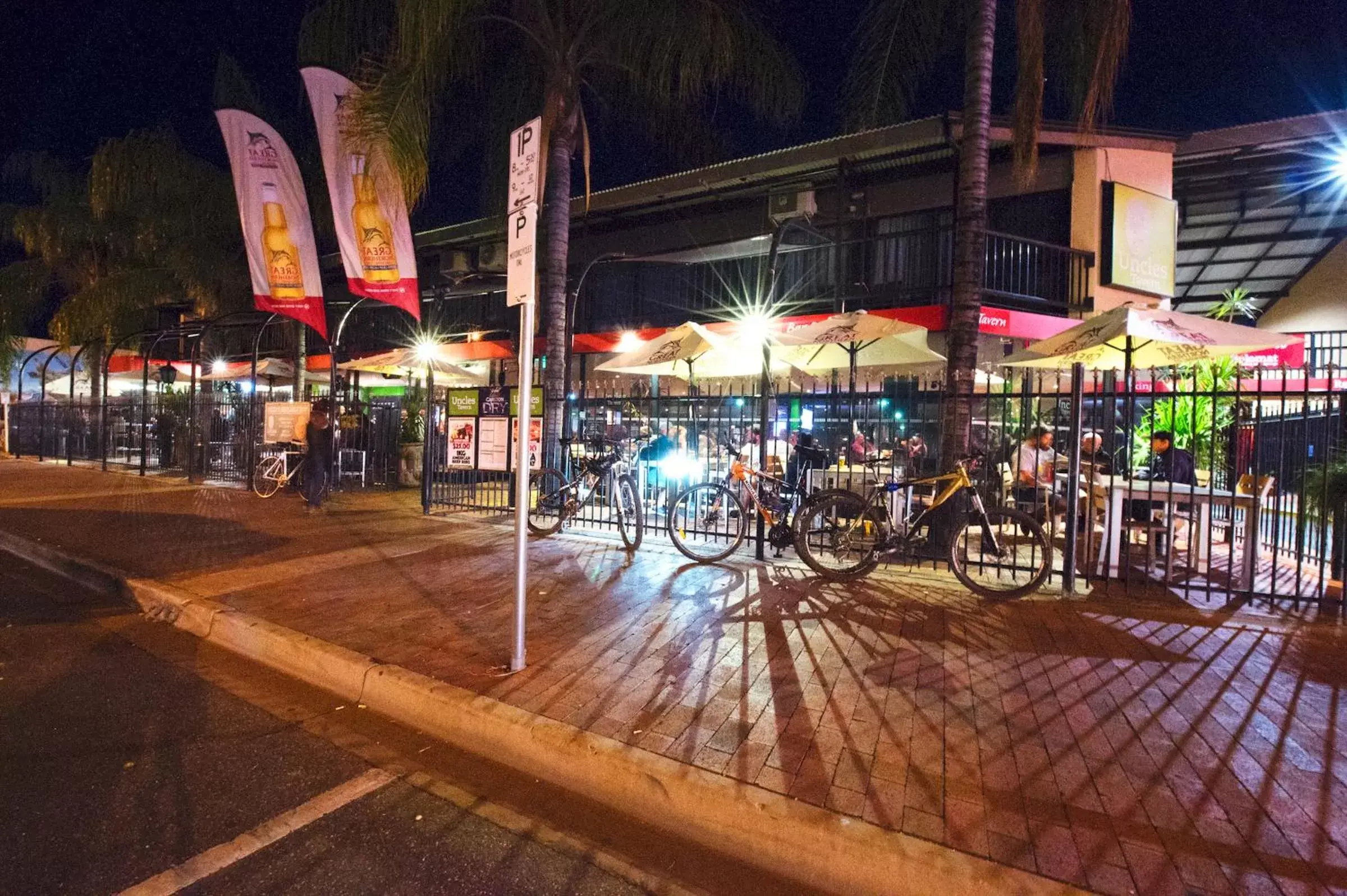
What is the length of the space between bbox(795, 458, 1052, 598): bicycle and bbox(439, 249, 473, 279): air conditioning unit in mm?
14102

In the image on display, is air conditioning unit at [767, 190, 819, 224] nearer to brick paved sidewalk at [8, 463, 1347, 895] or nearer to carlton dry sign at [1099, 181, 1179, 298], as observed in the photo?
carlton dry sign at [1099, 181, 1179, 298]

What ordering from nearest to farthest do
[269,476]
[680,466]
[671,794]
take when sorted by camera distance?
[671,794]
[680,466]
[269,476]

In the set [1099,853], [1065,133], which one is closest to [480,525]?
[1099,853]

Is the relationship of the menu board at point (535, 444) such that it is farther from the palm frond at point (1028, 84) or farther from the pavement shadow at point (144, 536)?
the palm frond at point (1028, 84)

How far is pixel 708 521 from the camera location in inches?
300

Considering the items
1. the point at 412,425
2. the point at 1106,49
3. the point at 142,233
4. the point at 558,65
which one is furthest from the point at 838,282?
the point at 142,233

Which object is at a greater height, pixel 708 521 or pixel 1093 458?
pixel 1093 458

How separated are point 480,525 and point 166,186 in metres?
15.6

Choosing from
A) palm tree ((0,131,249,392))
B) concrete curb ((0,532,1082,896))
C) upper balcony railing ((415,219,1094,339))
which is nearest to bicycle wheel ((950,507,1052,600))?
concrete curb ((0,532,1082,896))

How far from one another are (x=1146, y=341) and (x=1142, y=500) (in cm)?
180

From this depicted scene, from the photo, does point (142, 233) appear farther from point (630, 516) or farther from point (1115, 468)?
point (1115, 468)

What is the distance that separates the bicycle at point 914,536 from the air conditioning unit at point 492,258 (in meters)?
12.6

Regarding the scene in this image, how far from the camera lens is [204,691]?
14.1 feet

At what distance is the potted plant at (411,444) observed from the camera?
14.1 meters
